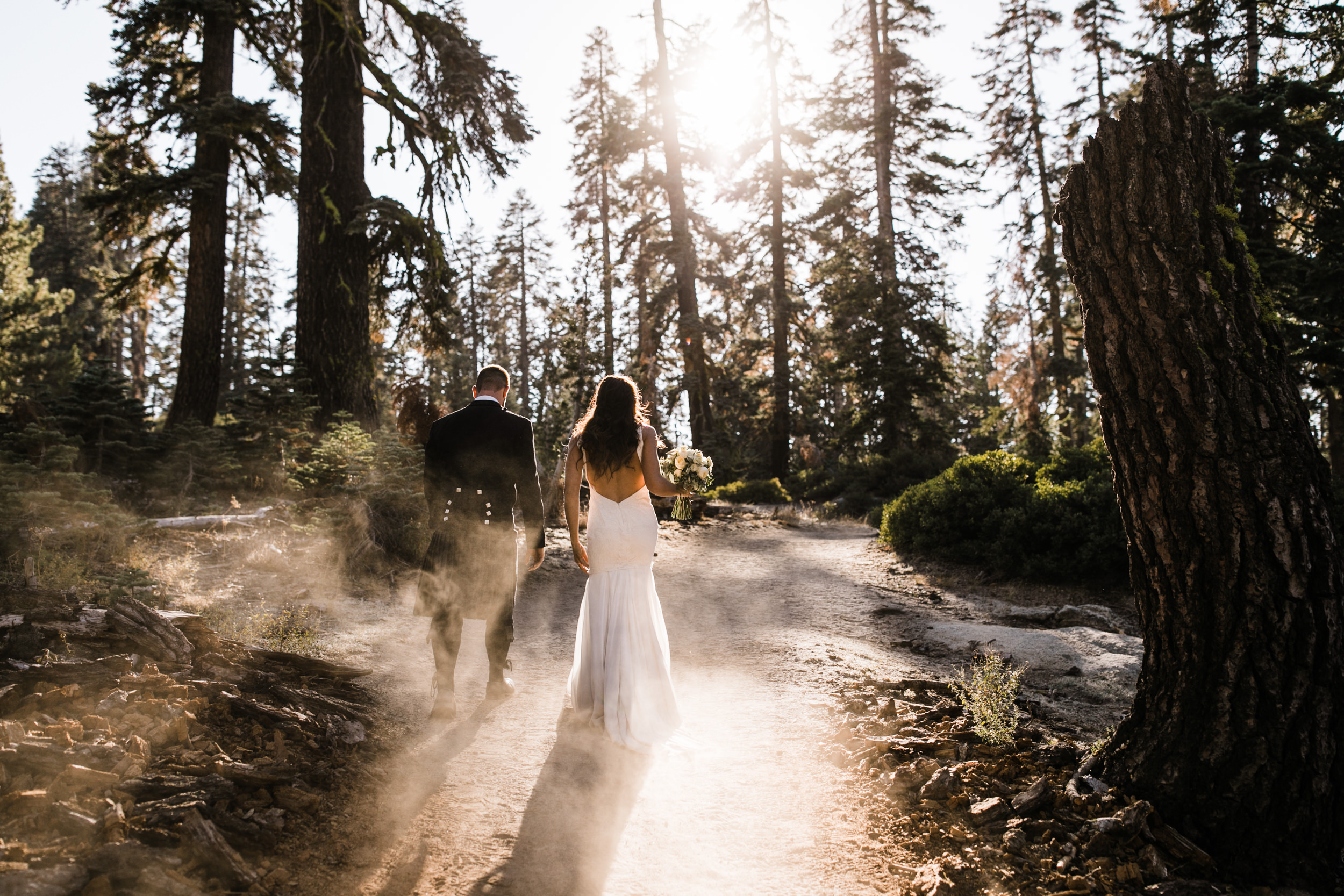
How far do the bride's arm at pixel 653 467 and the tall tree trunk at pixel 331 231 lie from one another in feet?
27.4

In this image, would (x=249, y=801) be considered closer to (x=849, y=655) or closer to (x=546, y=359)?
(x=849, y=655)

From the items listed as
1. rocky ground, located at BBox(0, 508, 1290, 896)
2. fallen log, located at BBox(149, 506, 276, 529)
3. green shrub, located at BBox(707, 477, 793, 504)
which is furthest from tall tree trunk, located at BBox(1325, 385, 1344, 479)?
fallen log, located at BBox(149, 506, 276, 529)

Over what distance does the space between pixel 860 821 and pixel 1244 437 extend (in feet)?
8.26

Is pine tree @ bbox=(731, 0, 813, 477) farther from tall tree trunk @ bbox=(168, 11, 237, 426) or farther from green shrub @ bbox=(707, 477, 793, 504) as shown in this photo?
tall tree trunk @ bbox=(168, 11, 237, 426)

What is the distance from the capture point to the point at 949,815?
3473 mm

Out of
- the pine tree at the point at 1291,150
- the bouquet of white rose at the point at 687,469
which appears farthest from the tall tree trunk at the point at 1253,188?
the bouquet of white rose at the point at 687,469

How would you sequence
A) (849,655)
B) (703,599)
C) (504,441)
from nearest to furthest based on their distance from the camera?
1. (504,441)
2. (849,655)
3. (703,599)

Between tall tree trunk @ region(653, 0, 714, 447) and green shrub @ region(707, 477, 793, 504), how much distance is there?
3393 mm

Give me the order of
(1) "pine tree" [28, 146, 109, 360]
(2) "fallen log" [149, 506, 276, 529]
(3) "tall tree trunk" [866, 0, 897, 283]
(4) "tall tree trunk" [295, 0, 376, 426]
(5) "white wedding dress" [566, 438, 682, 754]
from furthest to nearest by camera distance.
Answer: (1) "pine tree" [28, 146, 109, 360]
(3) "tall tree trunk" [866, 0, 897, 283]
(4) "tall tree trunk" [295, 0, 376, 426]
(2) "fallen log" [149, 506, 276, 529]
(5) "white wedding dress" [566, 438, 682, 754]

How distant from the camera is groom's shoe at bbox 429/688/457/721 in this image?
15.6ft

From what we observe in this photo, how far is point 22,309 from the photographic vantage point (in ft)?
61.5

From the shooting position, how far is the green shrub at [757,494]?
64.2ft

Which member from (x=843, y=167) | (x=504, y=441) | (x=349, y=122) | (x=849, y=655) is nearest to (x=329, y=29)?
(x=349, y=122)

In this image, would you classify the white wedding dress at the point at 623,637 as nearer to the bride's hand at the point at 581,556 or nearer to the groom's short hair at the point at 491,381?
the bride's hand at the point at 581,556
